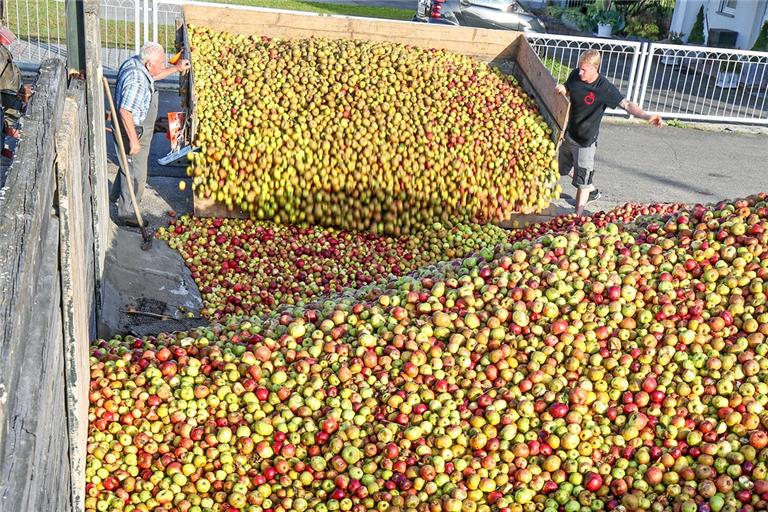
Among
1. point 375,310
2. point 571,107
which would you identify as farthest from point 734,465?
point 571,107

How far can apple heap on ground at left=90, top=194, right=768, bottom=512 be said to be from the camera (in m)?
4.21

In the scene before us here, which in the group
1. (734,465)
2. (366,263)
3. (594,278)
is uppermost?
(594,278)

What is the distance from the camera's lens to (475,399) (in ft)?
15.1

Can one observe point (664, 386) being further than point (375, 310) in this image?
No

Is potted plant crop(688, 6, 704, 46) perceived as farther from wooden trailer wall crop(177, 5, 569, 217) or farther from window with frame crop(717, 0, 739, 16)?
wooden trailer wall crop(177, 5, 569, 217)

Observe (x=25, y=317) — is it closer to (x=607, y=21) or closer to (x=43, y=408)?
(x=43, y=408)

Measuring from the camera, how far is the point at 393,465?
4.30 m

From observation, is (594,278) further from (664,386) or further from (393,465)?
(393,465)

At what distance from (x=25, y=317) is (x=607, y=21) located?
24.8 metres

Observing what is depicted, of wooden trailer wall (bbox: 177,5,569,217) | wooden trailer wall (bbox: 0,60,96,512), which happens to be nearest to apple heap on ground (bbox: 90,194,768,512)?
wooden trailer wall (bbox: 0,60,96,512)

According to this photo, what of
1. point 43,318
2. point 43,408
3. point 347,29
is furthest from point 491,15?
point 43,408

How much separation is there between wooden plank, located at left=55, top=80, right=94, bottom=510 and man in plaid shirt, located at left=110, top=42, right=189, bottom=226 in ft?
11.0

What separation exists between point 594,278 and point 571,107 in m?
4.52

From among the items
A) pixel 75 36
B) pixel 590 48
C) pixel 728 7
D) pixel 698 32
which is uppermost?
pixel 728 7
